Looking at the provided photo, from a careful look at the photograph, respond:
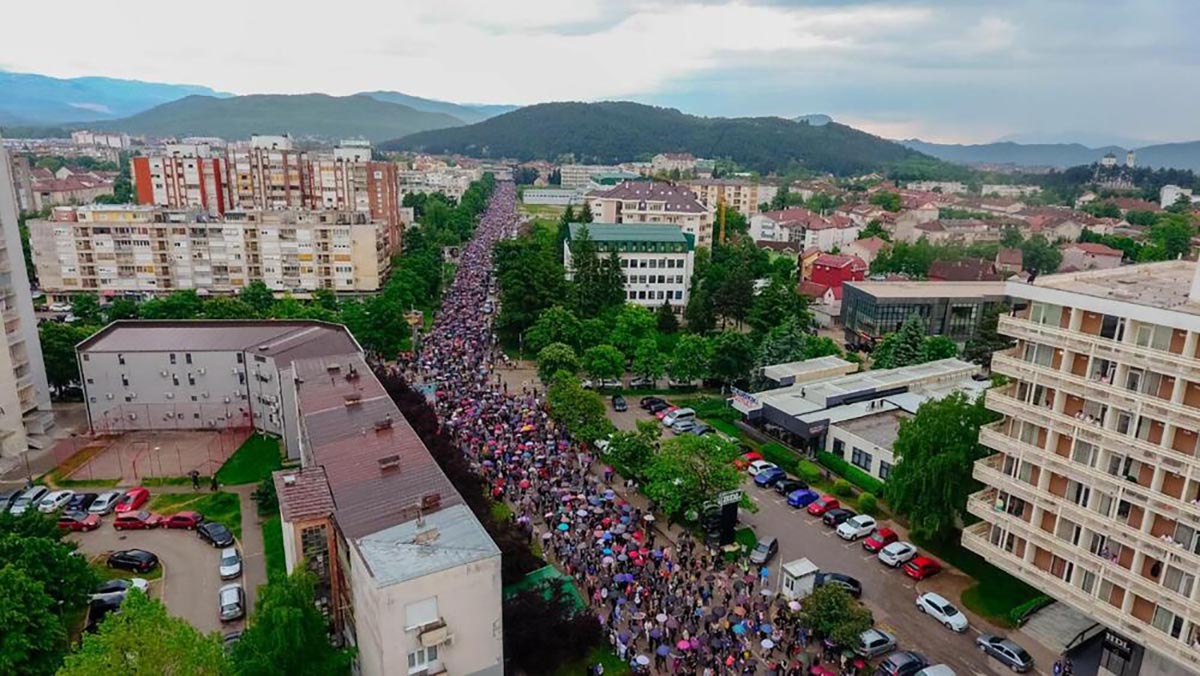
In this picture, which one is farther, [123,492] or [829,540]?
[123,492]

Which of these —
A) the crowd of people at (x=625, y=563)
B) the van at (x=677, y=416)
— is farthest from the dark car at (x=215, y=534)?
the van at (x=677, y=416)

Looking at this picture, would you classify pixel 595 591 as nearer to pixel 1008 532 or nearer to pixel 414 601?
pixel 414 601

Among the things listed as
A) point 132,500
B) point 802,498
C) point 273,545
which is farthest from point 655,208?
point 273,545

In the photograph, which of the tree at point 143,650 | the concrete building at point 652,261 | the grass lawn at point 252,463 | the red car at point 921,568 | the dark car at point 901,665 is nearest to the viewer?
the tree at point 143,650

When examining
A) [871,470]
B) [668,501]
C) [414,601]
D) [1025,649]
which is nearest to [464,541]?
[414,601]

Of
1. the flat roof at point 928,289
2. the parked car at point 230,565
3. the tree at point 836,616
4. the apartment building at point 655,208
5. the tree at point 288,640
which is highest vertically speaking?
the apartment building at point 655,208

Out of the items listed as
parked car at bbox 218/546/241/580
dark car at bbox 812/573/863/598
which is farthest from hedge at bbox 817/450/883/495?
parked car at bbox 218/546/241/580

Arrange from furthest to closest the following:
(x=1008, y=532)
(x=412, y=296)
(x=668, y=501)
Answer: (x=412, y=296) < (x=668, y=501) < (x=1008, y=532)

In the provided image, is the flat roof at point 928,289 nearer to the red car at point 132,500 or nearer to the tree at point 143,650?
the red car at point 132,500
